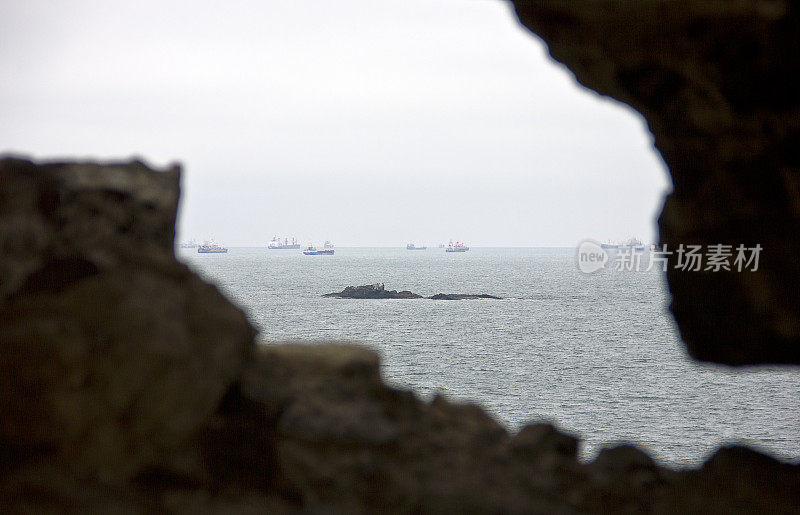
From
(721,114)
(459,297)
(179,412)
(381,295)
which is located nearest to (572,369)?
(459,297)

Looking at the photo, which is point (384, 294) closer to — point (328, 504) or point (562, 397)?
point (562, 397)

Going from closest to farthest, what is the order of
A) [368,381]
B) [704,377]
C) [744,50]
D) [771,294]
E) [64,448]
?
[64,448], [744,50], [368,381], [771,294], [704,377]

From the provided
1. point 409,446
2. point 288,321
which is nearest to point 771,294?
point 409,446

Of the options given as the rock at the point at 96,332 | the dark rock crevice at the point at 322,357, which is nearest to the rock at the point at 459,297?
the dark rock crevice at the point at 322,357

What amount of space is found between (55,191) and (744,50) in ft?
27.3

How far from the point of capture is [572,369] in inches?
2601

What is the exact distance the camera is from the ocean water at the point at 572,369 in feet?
152

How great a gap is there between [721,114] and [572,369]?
5971 cm

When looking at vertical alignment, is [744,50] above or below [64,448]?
above

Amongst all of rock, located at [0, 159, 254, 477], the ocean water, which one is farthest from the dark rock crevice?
the ocean water

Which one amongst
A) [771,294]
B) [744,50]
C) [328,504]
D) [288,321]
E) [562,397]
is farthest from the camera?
[288,321]

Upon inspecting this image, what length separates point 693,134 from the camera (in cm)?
928

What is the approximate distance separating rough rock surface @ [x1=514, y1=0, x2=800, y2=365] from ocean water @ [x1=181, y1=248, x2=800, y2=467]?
12562 mm

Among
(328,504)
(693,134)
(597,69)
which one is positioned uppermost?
(597,69)
